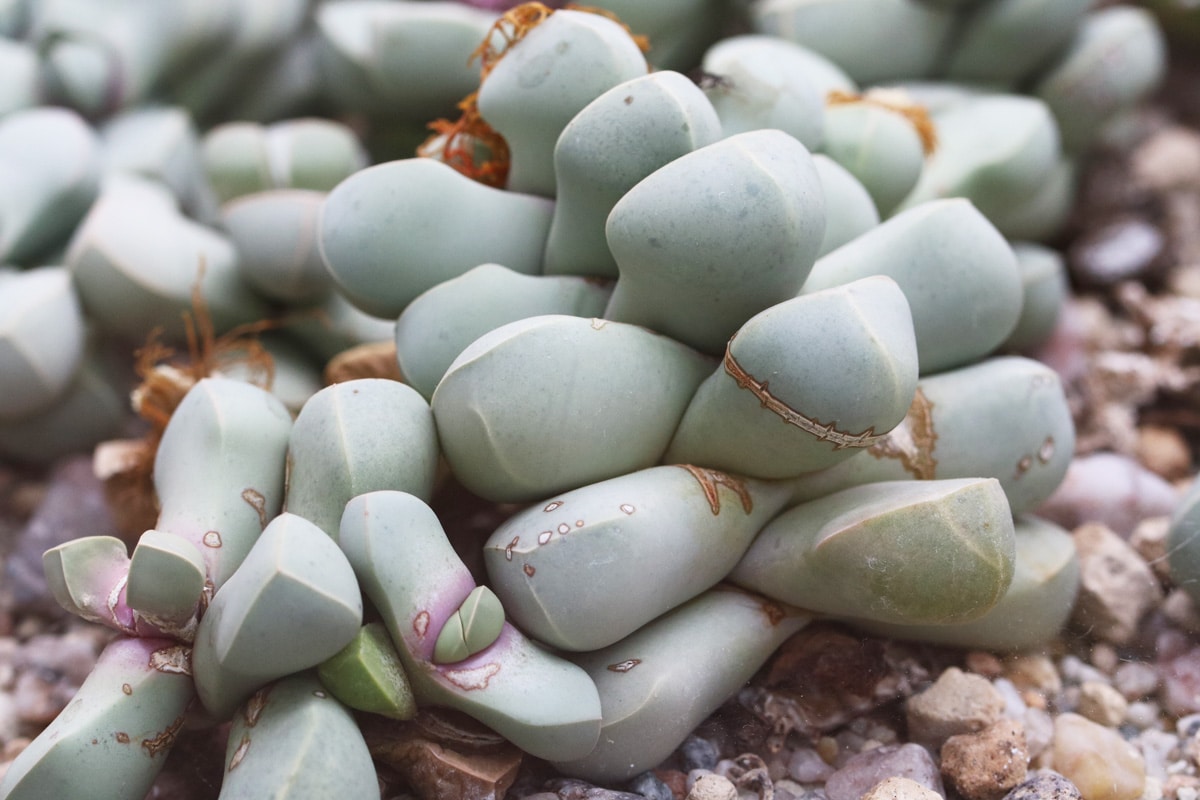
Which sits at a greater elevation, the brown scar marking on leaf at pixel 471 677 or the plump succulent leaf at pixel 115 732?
the brown scar marking on leaf at pixel 471 677

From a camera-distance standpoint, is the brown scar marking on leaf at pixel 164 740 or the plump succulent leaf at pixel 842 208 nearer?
the brown scar marking on leaf at pixel 164 740

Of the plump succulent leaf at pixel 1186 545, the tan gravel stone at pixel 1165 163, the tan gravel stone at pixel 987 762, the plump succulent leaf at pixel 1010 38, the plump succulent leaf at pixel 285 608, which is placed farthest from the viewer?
the tan gravel stone at pixel 1165 163

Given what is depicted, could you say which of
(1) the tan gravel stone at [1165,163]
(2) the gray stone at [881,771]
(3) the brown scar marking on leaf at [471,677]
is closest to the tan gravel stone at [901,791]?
(2) the gray stone at [881,771]

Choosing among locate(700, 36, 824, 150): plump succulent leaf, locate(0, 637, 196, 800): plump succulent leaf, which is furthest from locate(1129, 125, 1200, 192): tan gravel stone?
locate(0, 637, 196, 800): plump succulent leaf

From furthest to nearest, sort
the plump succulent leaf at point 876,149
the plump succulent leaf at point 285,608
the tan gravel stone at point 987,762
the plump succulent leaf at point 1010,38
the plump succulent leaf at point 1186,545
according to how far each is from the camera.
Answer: the plump succulent leaf at point 1010,38 < the plump succulent leaf at point 876,149 < the plump succulent leaf at point 1186,545 < the tan gravel stone at point 987,762 < the plump succulent leaf at point 285,608

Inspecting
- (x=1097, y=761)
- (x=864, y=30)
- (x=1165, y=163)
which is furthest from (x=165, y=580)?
(x=1165, y=163)

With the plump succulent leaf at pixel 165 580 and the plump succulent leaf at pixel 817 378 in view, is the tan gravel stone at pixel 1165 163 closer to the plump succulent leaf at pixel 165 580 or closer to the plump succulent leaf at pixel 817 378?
the plump succulent leaf at pixel 817 378

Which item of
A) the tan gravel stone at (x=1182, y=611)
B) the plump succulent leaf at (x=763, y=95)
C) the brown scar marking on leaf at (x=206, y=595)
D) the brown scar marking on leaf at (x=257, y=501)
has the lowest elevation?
the tan gravel stone at (x=1182, y=611)
